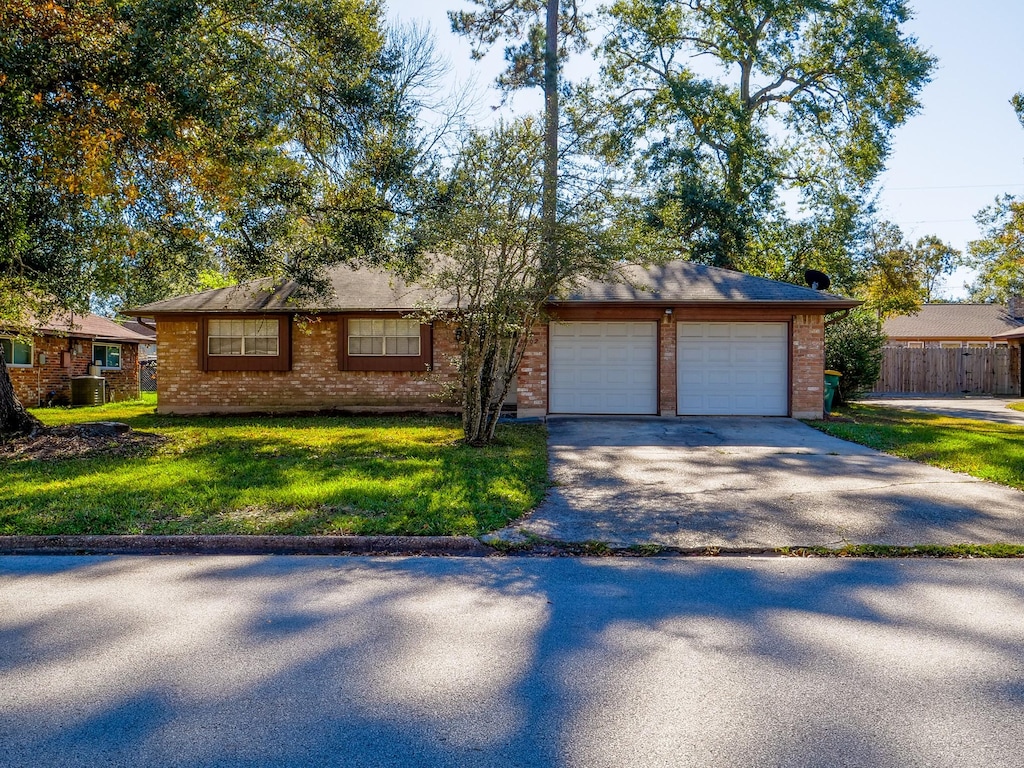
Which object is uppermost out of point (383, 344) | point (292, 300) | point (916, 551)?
point (292, 300)

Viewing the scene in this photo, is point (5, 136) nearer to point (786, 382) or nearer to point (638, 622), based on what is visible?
point (638, 622)

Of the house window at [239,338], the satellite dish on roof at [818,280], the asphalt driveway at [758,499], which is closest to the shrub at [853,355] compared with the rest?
the satellite dish on roof at [818,280]

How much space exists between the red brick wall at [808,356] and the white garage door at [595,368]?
3.19 meters

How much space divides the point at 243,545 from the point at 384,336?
10.6 meters

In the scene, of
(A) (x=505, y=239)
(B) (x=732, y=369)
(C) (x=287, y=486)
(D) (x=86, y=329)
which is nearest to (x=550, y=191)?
(A) (x=505, y=239)

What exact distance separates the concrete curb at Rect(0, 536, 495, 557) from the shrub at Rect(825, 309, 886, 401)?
1564 centimetres

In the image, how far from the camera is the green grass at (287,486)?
6.00 m

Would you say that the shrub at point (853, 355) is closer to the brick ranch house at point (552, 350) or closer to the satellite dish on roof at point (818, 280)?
the satellite dish on roof at point (818, 280)

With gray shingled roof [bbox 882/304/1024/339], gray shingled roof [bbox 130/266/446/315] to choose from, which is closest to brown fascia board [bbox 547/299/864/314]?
gray shingled roof [bbox 130/266/446/315]

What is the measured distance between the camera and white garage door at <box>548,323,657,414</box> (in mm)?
14797

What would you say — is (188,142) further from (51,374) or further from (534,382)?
(51,374)

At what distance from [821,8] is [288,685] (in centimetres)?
2466

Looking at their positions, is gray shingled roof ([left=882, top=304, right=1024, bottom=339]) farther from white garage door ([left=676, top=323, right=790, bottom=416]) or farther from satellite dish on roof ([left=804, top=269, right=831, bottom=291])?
white garage door ([left=676, top=323, right=790, bottom=416])

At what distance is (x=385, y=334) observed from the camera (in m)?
15.9
